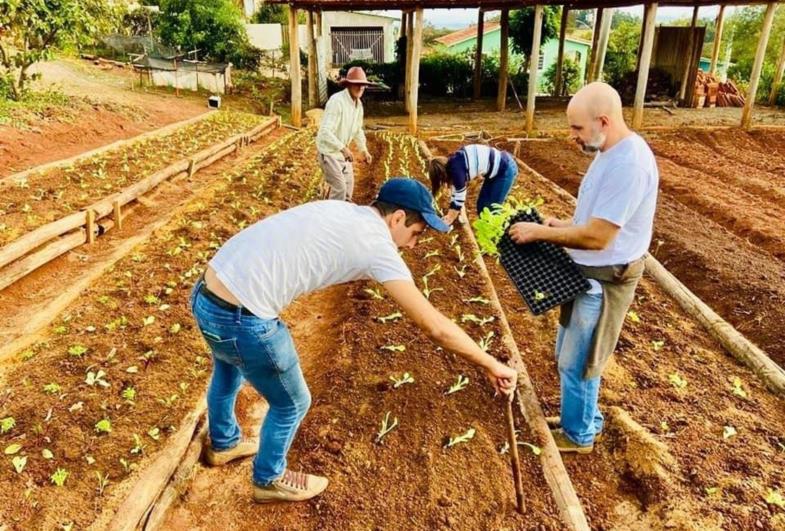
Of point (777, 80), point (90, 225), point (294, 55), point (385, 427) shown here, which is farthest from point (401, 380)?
point (777, 80)

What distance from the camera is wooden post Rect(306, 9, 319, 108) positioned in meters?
17.9

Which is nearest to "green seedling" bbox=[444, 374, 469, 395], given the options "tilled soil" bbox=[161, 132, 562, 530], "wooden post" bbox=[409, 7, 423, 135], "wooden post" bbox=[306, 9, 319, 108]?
"tilled soil" bbox=[161, 132, 562, 530]

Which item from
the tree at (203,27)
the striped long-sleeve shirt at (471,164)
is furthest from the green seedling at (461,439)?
the tree at (203,27)

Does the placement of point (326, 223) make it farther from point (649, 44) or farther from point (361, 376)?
point (649, 44)

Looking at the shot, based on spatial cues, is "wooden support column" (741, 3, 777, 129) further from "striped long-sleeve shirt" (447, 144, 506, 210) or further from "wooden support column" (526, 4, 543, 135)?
"striped long-sleeve shirt" (447, 144, 506, 210)

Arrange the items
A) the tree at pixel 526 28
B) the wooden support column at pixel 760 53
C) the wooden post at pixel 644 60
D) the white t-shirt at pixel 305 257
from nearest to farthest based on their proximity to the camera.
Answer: the white t-shirt at pixel 305 257
the wooden post at pixel 644 60
the wooden support column at pixel 760 53
the tree at pixel 526 28

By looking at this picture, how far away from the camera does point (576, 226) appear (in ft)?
10.3

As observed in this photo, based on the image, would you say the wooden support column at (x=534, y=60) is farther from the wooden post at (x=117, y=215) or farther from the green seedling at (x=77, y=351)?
the green seedling at (x=77, y=351)

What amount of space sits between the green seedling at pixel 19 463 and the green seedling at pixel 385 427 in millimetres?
2039

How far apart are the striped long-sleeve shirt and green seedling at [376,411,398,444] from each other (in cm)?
295

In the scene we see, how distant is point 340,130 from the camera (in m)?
7.25

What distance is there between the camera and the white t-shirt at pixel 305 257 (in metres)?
2.58

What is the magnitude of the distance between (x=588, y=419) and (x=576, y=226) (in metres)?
1.30

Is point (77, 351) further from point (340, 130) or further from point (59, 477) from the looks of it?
point (340, 130)
